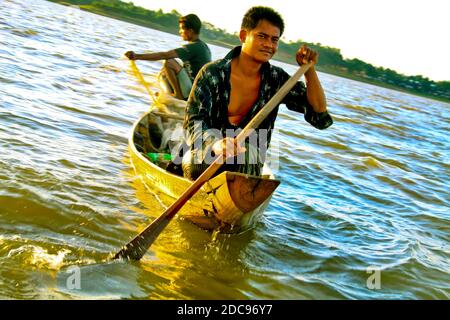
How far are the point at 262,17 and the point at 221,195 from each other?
4.09 feet

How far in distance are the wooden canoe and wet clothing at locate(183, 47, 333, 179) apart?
22 centimetres

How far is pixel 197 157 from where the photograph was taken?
3730 mm

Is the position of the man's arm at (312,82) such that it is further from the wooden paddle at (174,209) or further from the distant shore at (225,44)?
the distant shore at (225,44)

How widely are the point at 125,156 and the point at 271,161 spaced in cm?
231

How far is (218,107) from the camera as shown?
3.71m

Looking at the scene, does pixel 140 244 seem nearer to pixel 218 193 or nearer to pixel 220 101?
pixel 218 193

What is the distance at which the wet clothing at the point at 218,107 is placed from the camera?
363 cm

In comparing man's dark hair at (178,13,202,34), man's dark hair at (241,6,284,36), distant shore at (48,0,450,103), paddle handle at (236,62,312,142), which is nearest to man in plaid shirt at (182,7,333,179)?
man's dark hair at (241,6,284,36)

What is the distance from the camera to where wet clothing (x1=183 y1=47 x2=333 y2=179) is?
3633mm

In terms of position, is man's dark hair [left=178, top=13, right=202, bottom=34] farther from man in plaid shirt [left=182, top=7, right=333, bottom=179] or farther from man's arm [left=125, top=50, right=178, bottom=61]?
man in plaid shirt [left=182, top=7, right=333, bottom=179]

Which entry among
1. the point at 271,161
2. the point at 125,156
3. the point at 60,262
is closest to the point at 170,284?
the point at 60,262
